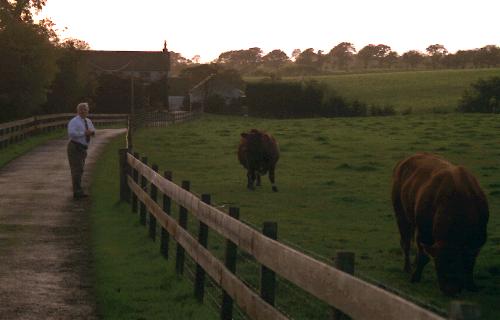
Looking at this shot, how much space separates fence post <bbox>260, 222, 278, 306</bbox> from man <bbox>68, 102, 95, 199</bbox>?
12827mm

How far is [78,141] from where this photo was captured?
1942 centimetres

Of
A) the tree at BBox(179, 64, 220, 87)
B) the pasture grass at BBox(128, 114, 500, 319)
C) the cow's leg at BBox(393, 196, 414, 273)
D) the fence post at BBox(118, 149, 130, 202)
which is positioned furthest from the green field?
the cow's leg at BBox(393, 196, 414, 273)

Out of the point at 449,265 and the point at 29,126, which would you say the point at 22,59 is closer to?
the point at 29,126

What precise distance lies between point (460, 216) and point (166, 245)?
383cm

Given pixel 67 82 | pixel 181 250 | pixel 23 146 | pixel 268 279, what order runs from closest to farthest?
pixel 268 279, pixel 181 250, pixel 23 146, pixel 67 82

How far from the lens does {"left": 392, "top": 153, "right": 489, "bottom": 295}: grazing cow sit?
965 cm

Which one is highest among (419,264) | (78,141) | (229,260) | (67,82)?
(67,82)

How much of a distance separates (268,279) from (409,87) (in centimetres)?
11523

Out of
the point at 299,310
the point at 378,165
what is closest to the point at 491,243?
the point at 299,310

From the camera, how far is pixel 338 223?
1653 cm

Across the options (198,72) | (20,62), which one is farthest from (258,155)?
(198,72)

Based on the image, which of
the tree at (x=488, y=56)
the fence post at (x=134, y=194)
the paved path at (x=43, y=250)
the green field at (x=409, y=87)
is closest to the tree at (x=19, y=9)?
the paved path at (x=43, y=250)

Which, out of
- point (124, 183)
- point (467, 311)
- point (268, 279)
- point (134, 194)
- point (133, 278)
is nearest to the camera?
point (467, 311)

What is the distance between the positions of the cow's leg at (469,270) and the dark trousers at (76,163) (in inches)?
425
